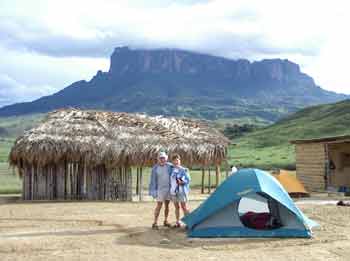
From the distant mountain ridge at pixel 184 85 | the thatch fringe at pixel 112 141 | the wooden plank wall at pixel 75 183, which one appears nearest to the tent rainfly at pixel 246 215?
the thatch fringe at pixel 112 141

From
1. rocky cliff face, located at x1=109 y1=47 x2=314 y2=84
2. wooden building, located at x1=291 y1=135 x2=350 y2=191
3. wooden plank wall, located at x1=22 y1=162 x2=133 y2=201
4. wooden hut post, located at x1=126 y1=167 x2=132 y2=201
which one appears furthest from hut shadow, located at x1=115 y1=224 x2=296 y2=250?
rocky cliff face, located at x1=109 y1=47 x2=314 y2=84

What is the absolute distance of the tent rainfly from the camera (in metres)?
9.84

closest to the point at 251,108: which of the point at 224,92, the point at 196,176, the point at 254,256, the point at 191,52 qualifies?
the point at 224,92

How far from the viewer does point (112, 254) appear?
8.23 metres

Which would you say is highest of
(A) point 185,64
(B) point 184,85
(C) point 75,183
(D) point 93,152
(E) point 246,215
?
(A) point 185,64

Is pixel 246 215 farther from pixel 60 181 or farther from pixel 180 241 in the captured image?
pixel 60 181

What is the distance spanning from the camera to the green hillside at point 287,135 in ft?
133

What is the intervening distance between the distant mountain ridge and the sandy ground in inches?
5460

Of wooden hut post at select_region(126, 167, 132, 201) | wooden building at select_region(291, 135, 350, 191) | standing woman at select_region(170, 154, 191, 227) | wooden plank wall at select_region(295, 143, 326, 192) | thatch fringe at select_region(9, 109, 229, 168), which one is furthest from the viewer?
wooden plank wall at select_region(295, 143, 326, 192)

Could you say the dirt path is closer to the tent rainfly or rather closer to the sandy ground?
the sandy ground

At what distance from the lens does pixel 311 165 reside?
2277cm

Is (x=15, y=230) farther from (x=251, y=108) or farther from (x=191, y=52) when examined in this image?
(x=191, y=52)

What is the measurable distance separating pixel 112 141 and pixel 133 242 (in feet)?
30.9

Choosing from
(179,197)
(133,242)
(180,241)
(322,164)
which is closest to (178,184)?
(179,197)
